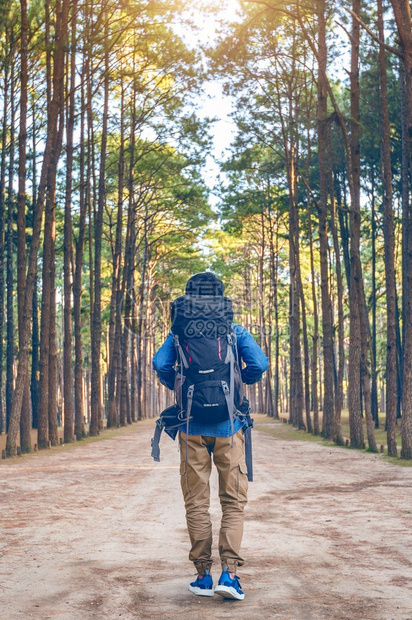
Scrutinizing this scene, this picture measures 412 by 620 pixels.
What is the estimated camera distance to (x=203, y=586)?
15.6ft

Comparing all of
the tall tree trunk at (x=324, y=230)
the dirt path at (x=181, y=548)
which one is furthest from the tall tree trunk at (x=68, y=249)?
the dirt path at (x=181, y=548)

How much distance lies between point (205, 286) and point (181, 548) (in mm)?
2483

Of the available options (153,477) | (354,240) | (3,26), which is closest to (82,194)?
(3,26)

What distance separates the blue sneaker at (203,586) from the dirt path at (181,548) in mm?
52

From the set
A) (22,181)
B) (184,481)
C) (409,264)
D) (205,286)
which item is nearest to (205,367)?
(205,286)

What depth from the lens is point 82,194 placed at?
2605 centimetres

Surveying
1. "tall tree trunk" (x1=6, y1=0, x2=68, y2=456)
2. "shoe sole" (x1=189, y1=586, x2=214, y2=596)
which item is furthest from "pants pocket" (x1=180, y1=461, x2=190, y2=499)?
"tall tree trunk" (x1=6, y1=0, x2=68, y2=456)

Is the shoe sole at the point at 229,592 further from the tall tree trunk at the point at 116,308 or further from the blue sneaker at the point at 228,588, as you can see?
the tall tree trunk at the point at 116,308

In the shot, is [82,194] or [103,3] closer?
[103,3]

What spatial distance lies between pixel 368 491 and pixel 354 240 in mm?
9529

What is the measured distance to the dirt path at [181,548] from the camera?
14.5ft

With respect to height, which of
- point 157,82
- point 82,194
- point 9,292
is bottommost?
point 9,292

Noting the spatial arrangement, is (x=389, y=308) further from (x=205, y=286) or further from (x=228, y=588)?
(x=228, y=588)

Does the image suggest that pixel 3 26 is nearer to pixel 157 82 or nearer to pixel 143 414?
pixel 157 82
